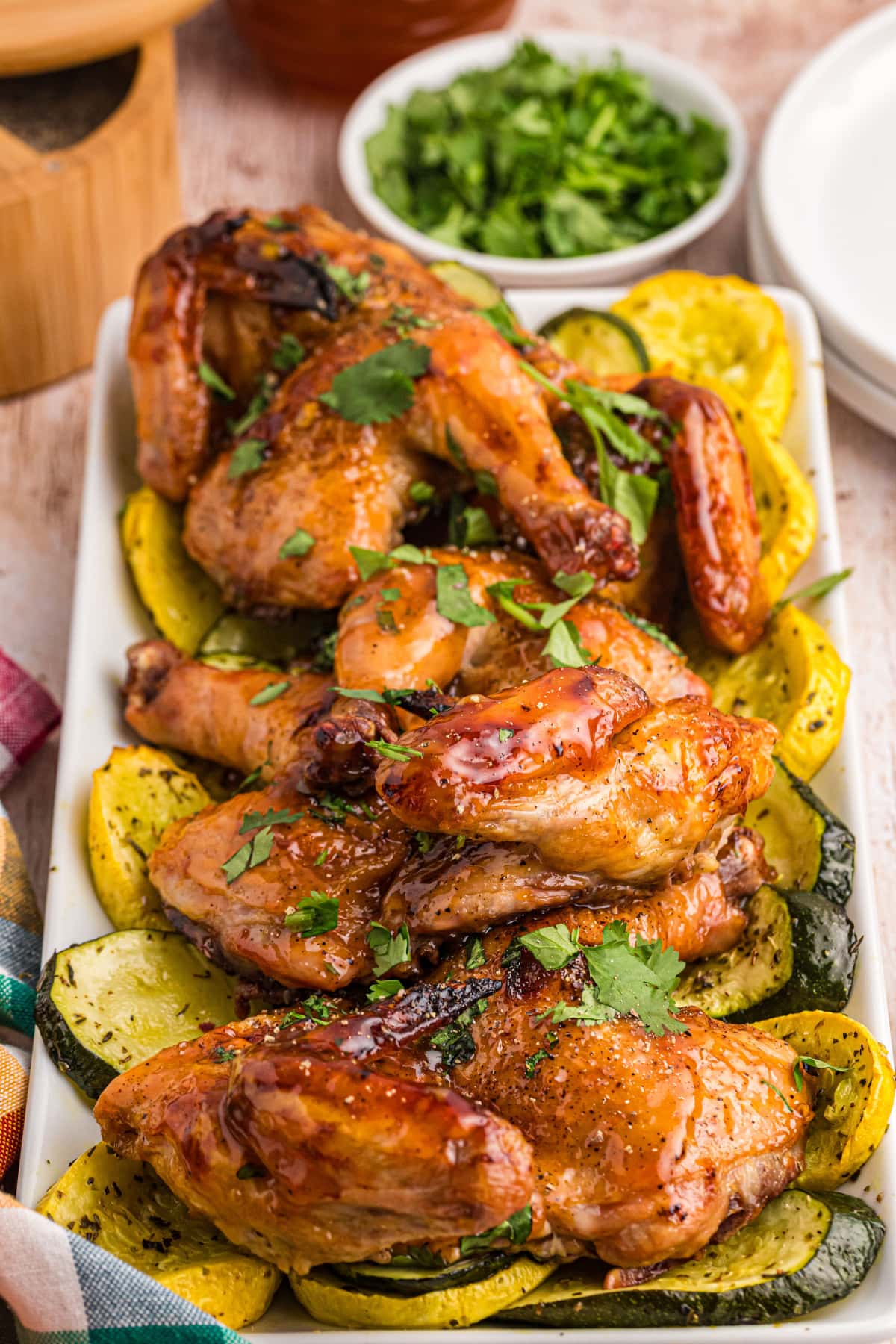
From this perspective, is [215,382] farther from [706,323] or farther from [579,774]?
[579,774]

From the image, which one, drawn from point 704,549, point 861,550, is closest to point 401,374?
point 704,549

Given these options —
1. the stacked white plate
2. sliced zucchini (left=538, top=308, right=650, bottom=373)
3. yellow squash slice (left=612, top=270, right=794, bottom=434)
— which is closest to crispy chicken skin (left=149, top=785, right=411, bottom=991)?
sliced zucchini (left=538, top=308, right=650, bottom=373)

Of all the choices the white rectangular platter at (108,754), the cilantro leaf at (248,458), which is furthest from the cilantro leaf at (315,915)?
the cilantro leaf at (248,458)

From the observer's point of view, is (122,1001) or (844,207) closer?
(122,1001)

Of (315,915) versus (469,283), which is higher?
(469,283)

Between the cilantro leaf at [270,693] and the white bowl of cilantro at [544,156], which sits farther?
the white bowl of cilantro at [544,156]

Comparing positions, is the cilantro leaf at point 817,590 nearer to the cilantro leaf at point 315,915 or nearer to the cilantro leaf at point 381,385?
the cilantro leaf at point 381,385

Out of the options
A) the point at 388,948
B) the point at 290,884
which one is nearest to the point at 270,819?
the point at 290,884
